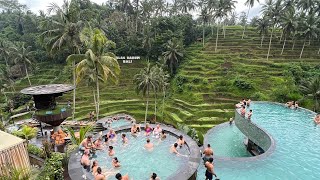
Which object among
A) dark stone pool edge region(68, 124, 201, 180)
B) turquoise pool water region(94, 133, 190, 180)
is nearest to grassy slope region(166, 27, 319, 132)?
turquoise pool water region(94, 133, 190, 180)

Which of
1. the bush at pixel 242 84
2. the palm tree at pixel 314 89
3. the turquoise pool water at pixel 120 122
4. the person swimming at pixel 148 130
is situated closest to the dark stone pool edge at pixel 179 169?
the person swimming at pixel 148 130

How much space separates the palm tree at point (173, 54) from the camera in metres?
41.5

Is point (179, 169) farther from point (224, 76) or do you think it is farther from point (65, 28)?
point (224, 76)

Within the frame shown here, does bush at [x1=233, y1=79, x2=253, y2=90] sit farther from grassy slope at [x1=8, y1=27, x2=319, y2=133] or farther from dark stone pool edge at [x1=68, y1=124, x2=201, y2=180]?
dark stone pool edge at [x1=68, y1=124, x2=201, y2=180]

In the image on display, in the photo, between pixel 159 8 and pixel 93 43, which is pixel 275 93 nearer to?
pixel 93 43

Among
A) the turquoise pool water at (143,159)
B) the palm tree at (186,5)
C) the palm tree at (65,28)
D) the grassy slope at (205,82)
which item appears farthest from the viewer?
the palm tree at (186,5)

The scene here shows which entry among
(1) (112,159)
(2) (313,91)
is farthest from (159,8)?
(1) (112,159)

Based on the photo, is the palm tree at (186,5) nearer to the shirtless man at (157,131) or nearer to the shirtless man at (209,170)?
the shirtless man at (157,131)

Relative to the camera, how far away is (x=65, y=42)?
22906mm

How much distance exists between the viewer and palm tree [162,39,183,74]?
41469 mm

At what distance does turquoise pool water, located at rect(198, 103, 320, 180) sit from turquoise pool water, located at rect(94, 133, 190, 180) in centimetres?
166

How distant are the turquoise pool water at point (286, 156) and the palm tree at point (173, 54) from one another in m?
24.4

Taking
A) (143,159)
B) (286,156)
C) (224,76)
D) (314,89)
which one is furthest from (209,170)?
(224,76)

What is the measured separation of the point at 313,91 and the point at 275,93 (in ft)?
17.9
